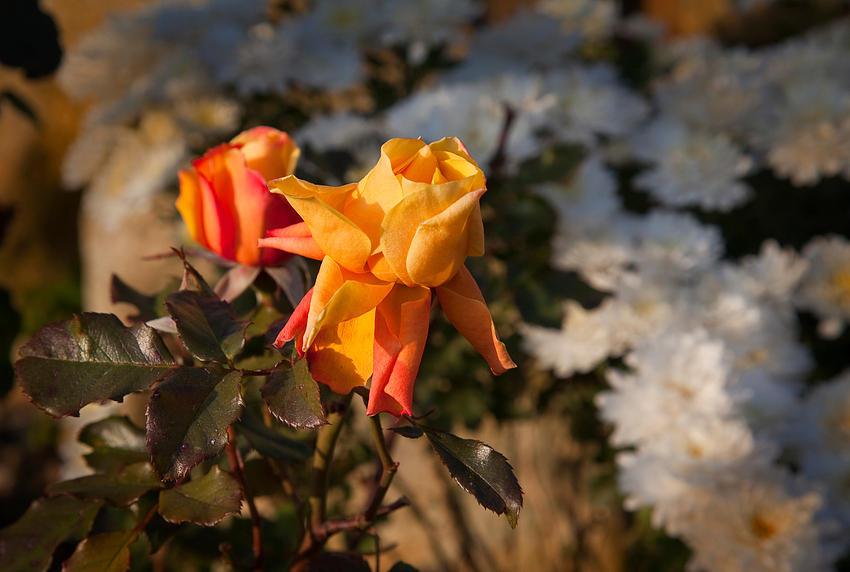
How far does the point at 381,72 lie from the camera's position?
121 cm

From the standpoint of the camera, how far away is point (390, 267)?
0.87 feet

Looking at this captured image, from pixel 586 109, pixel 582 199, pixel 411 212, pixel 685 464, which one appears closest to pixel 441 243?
pixel 411 212

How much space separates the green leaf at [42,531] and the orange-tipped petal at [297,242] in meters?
0.21

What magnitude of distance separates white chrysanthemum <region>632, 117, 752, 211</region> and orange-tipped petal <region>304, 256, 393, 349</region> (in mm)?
799

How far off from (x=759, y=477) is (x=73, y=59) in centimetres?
122

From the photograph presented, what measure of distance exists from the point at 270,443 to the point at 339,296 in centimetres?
14

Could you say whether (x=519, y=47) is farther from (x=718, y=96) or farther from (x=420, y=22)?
(x=718, y=96)

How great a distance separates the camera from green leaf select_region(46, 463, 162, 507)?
0.32m

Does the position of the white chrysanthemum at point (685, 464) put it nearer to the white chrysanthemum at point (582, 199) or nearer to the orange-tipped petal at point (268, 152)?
the white chrysanthemum at point (582, 199)

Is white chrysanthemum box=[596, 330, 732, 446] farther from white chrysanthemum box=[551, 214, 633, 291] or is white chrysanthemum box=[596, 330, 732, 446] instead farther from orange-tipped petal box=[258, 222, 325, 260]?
orange-tipped petal box=[258, 222, 325, 260]

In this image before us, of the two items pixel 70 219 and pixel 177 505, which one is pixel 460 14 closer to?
pixel 177 505

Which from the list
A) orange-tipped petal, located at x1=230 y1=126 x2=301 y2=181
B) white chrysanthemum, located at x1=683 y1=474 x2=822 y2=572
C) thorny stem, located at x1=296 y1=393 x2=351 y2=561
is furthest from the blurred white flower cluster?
thorny stem, located at x1=296 y1=393 x2=351 y2=561

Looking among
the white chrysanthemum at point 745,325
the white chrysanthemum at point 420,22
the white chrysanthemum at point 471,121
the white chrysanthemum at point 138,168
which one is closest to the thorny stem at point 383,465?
the white chrysanthemum at point 471,121

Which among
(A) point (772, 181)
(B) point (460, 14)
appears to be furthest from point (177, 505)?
(A) point (772, 181)
